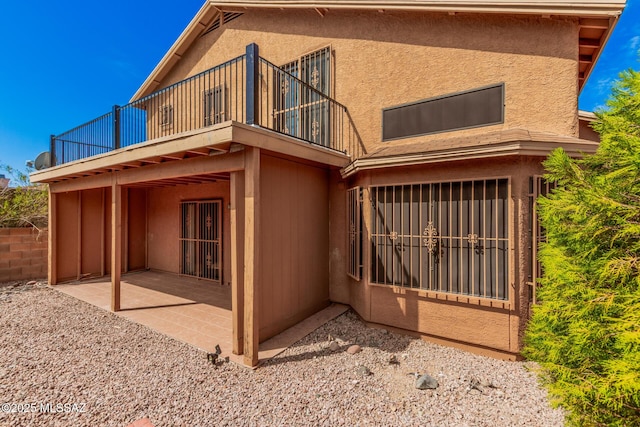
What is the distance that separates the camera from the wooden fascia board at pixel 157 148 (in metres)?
3.75

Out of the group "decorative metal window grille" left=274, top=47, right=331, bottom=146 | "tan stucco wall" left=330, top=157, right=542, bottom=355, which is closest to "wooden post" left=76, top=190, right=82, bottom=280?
"decorative metal window grille" left=274, top=47, right=331, bottom=146

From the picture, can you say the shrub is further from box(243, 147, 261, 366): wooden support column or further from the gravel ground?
box(243, 147, 261, 366): wooden support column

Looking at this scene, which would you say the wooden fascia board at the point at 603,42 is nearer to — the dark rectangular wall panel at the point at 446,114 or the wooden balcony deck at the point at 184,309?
the dark rectangular wall panel at the point at 446,114

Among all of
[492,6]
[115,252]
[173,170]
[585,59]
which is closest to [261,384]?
[173,170]

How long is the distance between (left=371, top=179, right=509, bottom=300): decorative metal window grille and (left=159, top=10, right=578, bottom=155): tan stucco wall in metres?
1.43

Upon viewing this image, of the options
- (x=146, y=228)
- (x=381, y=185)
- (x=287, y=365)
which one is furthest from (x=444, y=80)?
(x=146, y=228)

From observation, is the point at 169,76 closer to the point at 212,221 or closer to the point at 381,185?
the point at 212,221

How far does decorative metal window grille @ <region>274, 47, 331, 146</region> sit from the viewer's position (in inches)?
261

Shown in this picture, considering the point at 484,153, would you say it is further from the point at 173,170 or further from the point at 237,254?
the point at 173,170

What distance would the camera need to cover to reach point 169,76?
1034cm

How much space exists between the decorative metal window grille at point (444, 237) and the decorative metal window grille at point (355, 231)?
1.17 feet

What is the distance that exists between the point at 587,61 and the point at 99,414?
9.77 meters

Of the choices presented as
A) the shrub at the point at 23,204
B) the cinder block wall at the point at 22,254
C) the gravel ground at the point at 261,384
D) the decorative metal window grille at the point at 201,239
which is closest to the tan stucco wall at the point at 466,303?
the gravel ground at the point at 261,384

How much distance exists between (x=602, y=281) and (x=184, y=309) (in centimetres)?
668
